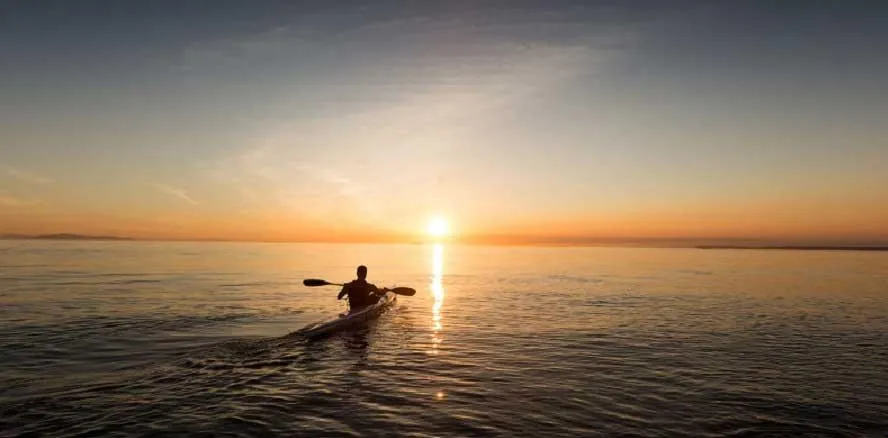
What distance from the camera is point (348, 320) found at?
2602 centimetres

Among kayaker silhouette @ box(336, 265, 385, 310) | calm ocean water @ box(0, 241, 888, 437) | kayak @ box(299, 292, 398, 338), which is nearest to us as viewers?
calm ocean water @ box(0, 241, 888, 437)

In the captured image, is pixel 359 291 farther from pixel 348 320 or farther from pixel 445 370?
pixel 445 370

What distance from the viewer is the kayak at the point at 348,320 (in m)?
23.0

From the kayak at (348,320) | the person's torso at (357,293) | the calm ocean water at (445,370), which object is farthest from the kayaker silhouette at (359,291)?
the calm ocean water at (445,370)

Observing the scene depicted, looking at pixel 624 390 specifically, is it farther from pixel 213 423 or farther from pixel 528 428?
pixel 213 423

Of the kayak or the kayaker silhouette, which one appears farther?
the kayaker silhouette

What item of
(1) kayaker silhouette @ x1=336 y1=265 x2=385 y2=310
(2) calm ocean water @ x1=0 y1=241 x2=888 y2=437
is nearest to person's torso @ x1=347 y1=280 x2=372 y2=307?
(1) kayaker silhouette @ x1=336 y1=265 x2=385 y2=310

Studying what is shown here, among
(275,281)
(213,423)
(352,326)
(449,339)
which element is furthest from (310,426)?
(275,281)

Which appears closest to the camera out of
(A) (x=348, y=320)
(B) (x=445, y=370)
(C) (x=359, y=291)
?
(B) (x=445, y=370)

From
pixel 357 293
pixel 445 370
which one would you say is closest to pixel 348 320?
pixel 357 293

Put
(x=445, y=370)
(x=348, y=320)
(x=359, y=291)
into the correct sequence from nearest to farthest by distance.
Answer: (x=445, y=370) < (x=348, y=320) < (x=359, y=291)

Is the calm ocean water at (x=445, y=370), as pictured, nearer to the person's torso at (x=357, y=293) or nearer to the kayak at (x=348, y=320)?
the kayak at (x=348, y=320)

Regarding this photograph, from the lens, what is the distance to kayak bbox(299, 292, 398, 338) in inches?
904

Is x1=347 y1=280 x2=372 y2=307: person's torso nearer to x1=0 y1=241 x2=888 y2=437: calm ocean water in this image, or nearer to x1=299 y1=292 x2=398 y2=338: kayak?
x1=299 y1=292 x2=398 y2=338: kayak
